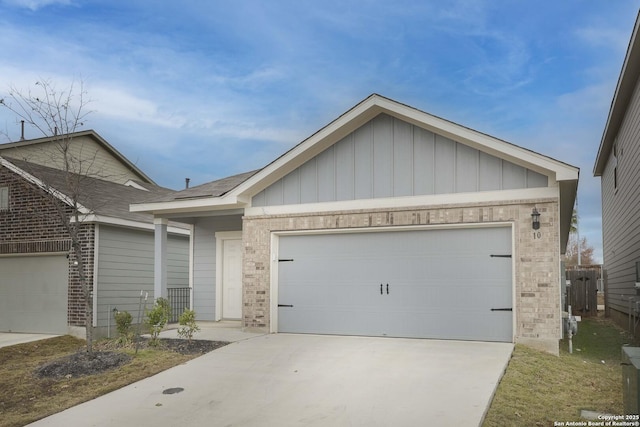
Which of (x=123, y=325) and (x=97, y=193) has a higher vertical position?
(x=97, y=193)

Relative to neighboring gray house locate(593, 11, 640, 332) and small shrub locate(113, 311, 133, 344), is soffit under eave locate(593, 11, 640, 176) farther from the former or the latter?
small shrub locate(113, 311, 133, 344)

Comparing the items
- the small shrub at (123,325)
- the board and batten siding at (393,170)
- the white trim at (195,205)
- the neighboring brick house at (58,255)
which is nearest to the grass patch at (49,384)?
the small shrub at (123,325)

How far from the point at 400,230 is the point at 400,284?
3.33 feet

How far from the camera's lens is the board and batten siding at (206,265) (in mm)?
13938

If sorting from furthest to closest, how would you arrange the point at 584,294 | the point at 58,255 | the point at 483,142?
1. the point at 584,294
2. the point at 58,255
3. the point at 483,142

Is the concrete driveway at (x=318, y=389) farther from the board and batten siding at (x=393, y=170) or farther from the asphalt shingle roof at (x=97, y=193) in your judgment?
the asphalt shingle roof at (x=97, y=193)

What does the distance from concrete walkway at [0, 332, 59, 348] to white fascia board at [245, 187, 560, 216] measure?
19.5 ft

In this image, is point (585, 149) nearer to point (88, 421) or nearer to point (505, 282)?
point (505, 282)

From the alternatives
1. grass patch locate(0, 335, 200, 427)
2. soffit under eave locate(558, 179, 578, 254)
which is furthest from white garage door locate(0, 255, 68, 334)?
soffit under eave locate(558, 179, 578, 254)

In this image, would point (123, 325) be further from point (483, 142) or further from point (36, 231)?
point (483, 142)

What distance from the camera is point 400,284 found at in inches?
407

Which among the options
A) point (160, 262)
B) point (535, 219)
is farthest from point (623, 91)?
point (160, 262)

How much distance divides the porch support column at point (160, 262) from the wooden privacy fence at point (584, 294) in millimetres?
14786

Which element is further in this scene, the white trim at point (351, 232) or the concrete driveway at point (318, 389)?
the white trim at point (351, 232)
